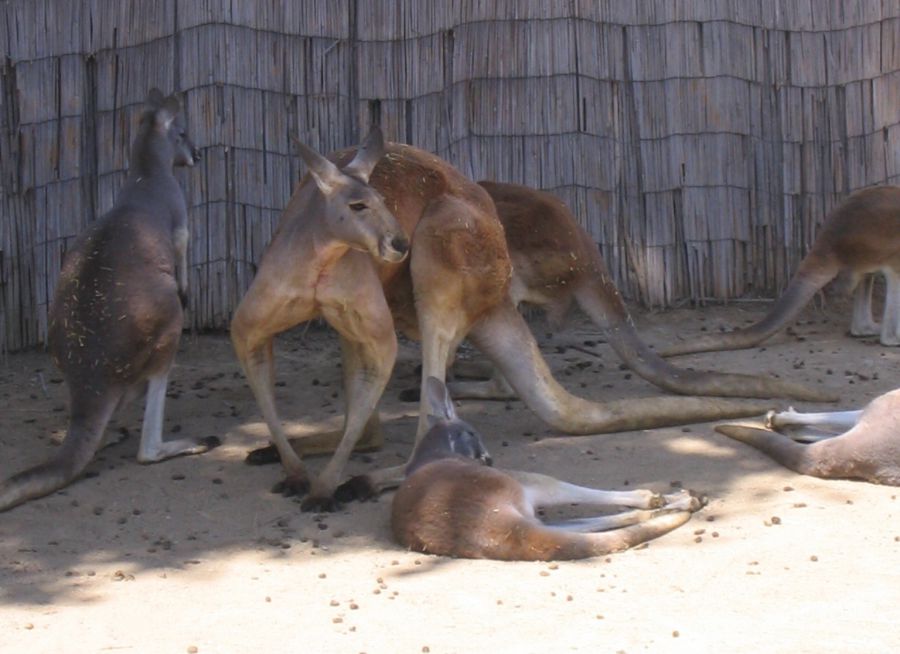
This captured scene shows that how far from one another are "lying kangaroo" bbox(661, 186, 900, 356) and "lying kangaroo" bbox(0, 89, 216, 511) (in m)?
3.08

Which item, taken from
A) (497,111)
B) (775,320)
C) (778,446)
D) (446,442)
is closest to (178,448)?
(446,442)

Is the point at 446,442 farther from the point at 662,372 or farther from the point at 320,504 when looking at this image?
the point at 662,372

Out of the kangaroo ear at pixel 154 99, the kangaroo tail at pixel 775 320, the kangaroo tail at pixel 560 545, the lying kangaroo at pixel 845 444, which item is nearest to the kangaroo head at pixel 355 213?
the kangaroo tail at pixel 560 545

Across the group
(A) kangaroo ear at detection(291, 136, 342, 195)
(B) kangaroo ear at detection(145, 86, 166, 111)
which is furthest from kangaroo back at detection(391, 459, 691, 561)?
(B) kangaroo ear at detection(145, 86, 166, 111)

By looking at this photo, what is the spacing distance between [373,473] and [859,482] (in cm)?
188

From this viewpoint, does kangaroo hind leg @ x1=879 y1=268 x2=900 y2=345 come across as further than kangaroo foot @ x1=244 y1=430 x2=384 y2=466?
Yes

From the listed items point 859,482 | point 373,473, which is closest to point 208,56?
A: point 373,473

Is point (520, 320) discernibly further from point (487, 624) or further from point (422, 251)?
point (487, 624)

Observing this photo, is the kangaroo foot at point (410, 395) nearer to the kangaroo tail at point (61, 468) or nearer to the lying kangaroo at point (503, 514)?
the kangaroo tail at point (61, 468)

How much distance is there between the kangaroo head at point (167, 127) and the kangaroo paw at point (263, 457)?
172 centimetres

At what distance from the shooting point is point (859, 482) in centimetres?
564

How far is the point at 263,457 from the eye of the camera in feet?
20.7

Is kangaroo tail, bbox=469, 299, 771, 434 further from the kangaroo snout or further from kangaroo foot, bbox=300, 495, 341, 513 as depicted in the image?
kangaroo foot, bbox=300, 495, 341, 513

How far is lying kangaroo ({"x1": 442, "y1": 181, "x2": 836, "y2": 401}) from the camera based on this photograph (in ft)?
23.7
